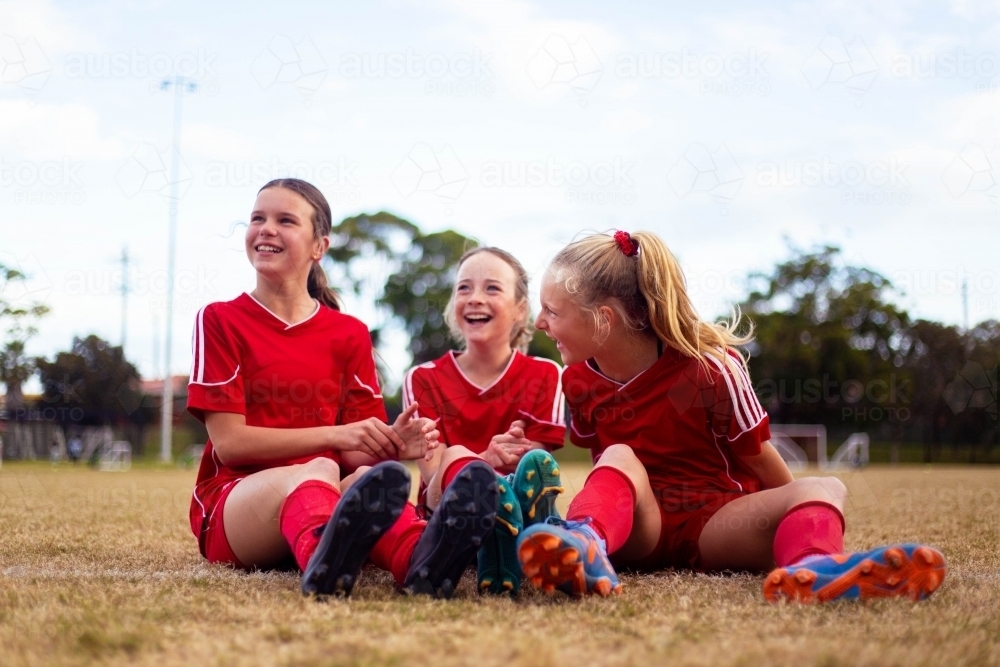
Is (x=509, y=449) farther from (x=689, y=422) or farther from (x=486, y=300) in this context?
(x=486, y=300)

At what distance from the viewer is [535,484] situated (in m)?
2.24

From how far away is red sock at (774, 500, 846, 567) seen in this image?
2.29 meters

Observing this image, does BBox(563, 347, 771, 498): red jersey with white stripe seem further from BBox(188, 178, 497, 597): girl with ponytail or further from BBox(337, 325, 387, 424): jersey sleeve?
BBox(337, 325, 387, 424): jersey sleeve

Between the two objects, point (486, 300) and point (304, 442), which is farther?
point (486, 300)

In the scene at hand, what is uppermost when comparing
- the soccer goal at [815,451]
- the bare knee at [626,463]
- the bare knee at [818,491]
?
the bare knee at [626,463]

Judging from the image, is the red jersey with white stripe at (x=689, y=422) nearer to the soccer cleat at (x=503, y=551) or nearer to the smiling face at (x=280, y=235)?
the soccer cleat at (x=503, y=551)

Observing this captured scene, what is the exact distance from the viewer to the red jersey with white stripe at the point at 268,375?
282 centimetres

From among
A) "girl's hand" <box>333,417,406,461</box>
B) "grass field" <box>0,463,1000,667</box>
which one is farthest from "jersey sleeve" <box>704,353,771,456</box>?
"girl's hand" <box>333,417,406,461</box>

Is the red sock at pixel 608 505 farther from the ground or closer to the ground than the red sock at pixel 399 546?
farther from the ground

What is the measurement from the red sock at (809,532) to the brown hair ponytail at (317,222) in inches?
74.0

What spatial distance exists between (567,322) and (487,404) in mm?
794

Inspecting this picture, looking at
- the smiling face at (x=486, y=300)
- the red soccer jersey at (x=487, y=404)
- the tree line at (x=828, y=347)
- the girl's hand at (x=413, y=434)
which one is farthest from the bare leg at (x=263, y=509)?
the tree line at (x=828, y=347)

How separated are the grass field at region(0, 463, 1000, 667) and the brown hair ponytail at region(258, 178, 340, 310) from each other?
1120 mm

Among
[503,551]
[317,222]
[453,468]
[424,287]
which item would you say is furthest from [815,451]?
[503,551]
